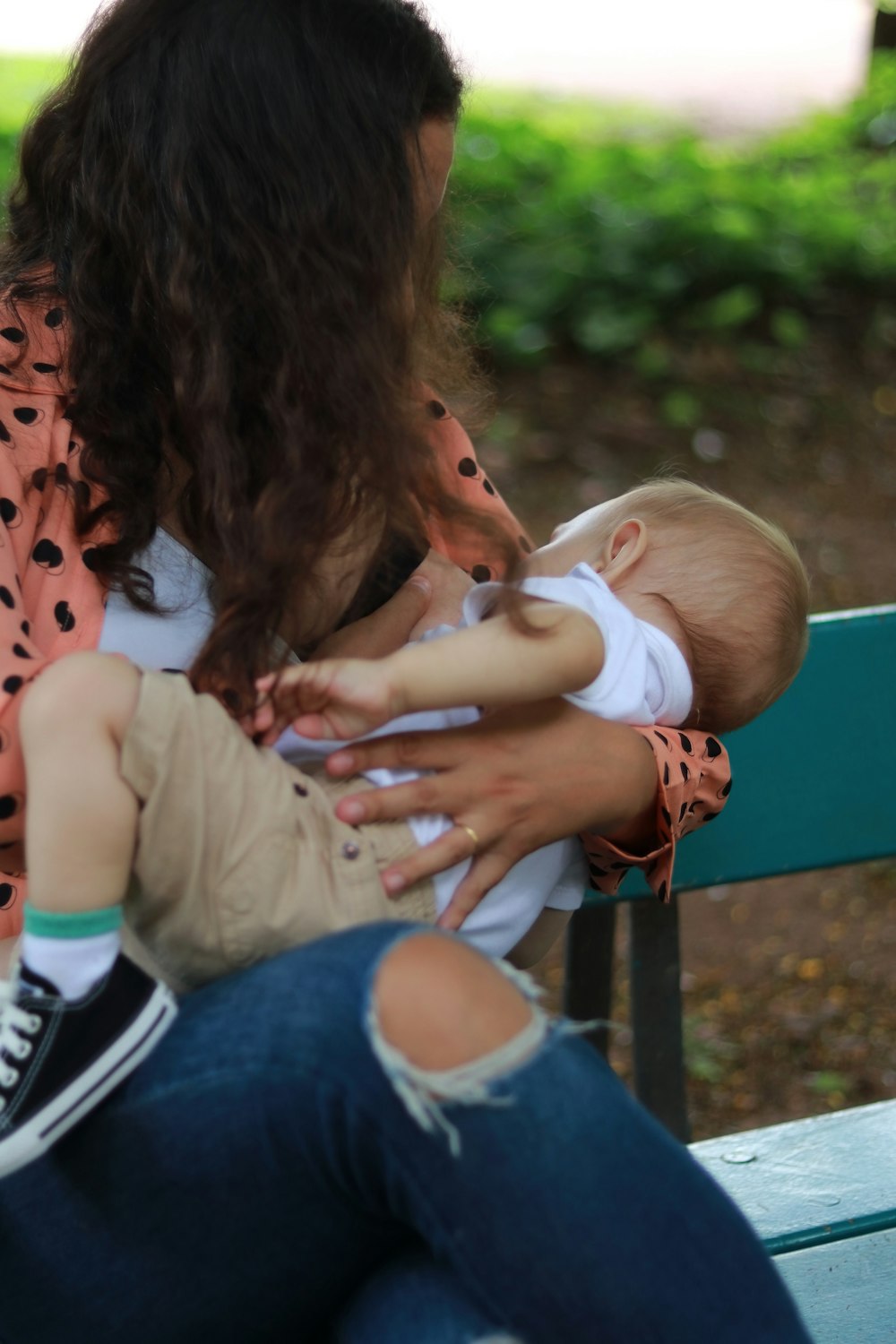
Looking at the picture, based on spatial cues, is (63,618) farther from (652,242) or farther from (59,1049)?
(652,242)

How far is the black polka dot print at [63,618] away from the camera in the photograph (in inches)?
68.4

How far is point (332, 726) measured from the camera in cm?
159

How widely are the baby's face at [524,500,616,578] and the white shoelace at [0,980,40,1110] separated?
1000mm

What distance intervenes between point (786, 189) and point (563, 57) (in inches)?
155

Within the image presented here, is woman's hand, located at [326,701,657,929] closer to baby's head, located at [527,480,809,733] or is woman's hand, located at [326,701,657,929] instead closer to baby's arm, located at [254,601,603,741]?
baby's arm, located at [254,601,603,741]

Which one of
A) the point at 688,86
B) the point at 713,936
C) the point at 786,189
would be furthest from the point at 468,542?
the point at 688,86

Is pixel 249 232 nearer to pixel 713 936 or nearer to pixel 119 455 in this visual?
pixel 119 455

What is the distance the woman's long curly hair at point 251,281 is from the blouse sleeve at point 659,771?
20cm

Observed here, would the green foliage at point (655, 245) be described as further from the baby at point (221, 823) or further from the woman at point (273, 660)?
the baby at point (221, 823)

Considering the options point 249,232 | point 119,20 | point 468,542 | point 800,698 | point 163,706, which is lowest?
point 800,698

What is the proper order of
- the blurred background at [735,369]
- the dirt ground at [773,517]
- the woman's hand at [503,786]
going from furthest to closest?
1. the blurred background at [735,369]
2. the dirt ground at [773,517]
3. the woman's hand at [503,786]

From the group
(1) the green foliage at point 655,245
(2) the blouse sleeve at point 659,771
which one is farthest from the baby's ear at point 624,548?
(1) the green foliage at point 655,245

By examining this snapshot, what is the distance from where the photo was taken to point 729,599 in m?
2.04

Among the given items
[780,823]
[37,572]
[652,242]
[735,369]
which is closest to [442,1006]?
[37,572]
